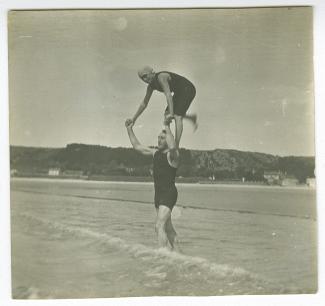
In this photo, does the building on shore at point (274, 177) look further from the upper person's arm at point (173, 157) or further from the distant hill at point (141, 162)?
the upper person's arm at point (173, 157)

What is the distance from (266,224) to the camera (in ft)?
9.13

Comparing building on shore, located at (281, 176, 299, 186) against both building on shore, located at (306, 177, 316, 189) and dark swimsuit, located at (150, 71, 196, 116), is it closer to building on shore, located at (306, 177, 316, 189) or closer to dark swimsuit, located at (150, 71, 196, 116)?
building on shore, located at (306, 177, 316, 189)

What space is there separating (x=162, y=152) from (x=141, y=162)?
0.43 feet

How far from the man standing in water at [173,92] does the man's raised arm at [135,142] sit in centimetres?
4

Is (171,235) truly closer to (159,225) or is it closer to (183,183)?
(159,225)

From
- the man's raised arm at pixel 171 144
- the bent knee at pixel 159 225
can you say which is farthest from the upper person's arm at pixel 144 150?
the bent knee at pixel 159 225

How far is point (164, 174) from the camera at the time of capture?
109 inches

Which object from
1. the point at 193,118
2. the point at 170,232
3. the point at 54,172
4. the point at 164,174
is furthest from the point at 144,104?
the point at 170,232

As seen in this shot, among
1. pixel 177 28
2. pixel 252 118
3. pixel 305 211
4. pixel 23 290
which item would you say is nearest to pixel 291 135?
pixel 252 118

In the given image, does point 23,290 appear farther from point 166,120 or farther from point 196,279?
point 166,120

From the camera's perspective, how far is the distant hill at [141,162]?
2.73 meters

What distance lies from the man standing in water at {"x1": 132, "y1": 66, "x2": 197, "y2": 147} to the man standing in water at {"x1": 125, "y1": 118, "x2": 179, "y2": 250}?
57mm

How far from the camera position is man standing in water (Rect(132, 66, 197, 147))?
2.76 m

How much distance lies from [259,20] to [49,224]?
165cm
